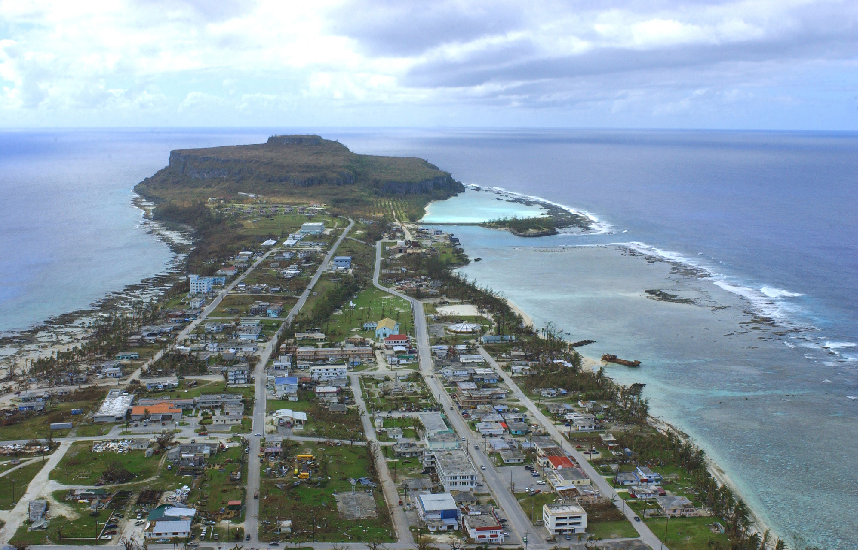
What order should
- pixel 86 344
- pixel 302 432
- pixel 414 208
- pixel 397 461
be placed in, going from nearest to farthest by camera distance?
pixel 397 461 → pixel 302 432 → pixel 86 344 → pixel 414 208

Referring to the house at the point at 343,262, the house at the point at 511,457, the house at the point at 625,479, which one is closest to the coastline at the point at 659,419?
the house at the point at 625,479

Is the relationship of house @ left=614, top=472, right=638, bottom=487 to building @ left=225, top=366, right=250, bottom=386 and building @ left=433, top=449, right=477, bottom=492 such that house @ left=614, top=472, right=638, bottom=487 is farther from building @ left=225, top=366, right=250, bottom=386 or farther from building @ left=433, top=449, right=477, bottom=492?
building @ left=225, top=366, right=250, bottom=386

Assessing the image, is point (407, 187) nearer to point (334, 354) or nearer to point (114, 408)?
point (334, 354)

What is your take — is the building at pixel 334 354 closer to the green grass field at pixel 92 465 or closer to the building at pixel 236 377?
the building at pixel 236 377

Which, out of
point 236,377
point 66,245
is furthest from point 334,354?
point 66,245

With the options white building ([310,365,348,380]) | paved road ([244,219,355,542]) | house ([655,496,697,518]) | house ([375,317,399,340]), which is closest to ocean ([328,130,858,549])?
house ([655,496,697,518])

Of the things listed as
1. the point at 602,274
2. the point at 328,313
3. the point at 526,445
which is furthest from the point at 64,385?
the point at 602,274

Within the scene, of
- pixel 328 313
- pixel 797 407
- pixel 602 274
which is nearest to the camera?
pixel 797 407

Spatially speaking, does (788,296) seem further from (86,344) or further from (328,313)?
(86,344)
